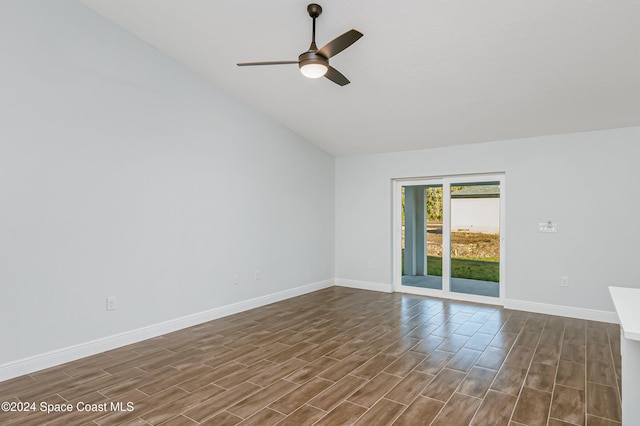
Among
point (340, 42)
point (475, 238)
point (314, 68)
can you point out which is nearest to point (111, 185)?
point (314, 68)

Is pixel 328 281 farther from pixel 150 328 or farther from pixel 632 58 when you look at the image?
pixel 632 58

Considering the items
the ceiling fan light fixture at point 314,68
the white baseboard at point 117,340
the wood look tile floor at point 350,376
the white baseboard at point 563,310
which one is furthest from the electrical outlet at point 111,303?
the white baseboard at point 563,310

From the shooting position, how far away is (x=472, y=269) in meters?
5.70

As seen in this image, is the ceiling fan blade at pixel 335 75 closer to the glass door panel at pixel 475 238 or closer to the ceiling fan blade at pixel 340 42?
the ceiling fan blade at pixel 340 42

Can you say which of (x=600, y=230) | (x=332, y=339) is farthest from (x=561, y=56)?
(x=332, y=339)

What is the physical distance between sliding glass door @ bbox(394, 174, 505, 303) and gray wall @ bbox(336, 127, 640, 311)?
9.0 inches

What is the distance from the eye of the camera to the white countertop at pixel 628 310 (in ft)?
5.48

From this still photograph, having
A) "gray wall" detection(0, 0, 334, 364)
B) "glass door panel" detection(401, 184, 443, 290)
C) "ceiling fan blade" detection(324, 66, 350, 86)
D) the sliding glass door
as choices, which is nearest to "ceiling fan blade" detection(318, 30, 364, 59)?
"ceiling fan blade" detection(324, 66, 350, 86)

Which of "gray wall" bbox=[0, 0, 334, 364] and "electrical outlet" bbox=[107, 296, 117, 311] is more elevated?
"gray wall" bbox=[0, 0, 334, 364]

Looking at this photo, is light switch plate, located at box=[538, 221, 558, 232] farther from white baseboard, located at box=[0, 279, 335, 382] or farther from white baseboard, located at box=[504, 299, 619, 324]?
white baseboard, located at box=[0, 279, 335, 382]

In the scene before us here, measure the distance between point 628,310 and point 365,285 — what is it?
15.3ft

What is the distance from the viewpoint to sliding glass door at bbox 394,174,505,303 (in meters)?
5.44

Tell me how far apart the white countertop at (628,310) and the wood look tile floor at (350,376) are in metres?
0.82

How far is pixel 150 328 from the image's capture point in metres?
3.95
